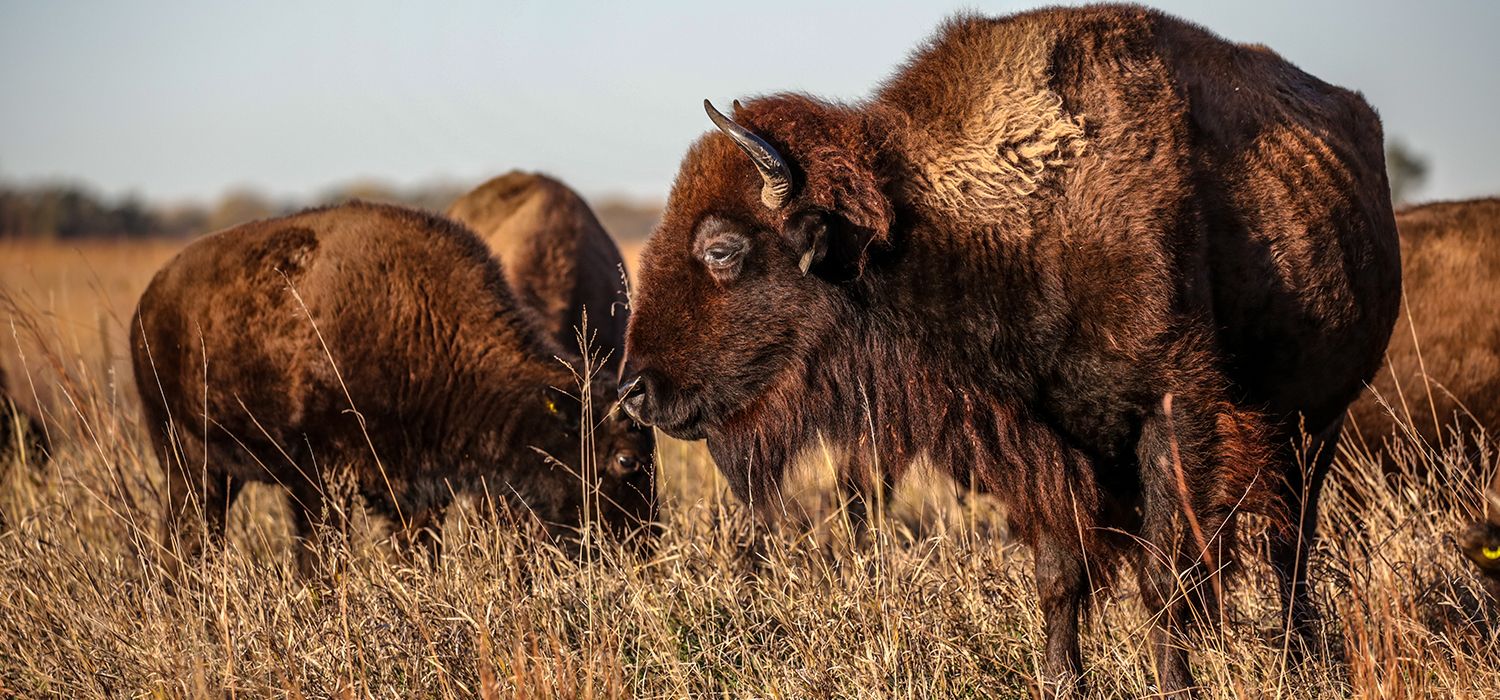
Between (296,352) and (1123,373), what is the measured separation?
13.4 feet

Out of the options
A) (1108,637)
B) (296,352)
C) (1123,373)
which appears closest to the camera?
(1123,373)

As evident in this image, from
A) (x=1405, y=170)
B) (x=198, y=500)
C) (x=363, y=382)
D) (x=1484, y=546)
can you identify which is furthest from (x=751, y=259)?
(x=1405, y=170)

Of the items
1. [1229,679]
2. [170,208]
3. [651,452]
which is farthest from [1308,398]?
[170,208]

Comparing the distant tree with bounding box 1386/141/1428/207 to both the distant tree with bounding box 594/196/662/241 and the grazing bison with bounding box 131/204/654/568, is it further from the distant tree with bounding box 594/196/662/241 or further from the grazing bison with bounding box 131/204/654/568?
the grazing bison with bounding box 131/204/654/568

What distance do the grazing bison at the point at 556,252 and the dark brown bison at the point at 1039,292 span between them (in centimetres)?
423

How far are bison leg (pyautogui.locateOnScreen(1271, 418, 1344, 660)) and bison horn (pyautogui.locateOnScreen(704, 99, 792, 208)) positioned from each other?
5.92 ft

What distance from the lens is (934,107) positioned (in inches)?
162

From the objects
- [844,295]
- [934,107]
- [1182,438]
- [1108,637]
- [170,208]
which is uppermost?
[934,107]

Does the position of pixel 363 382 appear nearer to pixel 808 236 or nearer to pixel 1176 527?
pixel 808 236

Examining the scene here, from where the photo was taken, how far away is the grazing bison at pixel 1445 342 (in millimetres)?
6102

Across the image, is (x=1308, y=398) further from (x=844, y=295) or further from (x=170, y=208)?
(x=170, y=208)

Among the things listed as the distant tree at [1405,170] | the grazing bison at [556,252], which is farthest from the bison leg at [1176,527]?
the distant tree at [1405,170]

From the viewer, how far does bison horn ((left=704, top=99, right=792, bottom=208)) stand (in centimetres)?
381

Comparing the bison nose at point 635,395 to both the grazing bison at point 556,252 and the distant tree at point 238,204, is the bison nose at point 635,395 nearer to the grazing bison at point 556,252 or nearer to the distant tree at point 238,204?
the grazing bison at point 556,252
